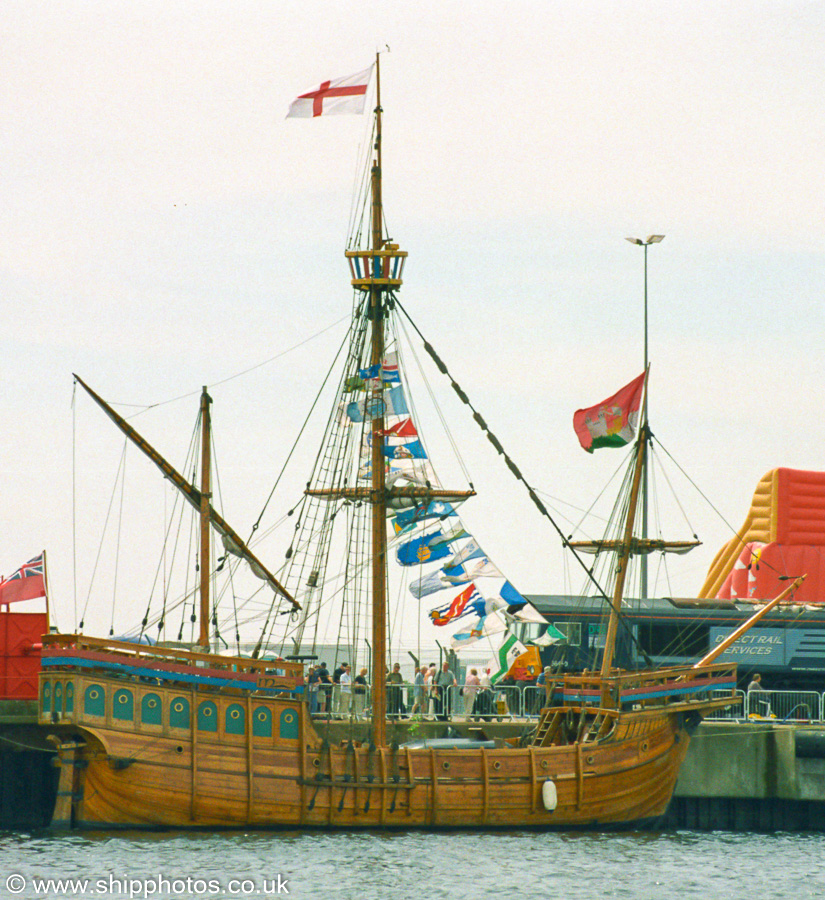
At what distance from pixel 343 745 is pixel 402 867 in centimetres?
571

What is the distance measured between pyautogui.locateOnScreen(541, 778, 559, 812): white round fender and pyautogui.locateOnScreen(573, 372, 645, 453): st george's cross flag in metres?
8.93

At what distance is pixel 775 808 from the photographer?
4497cm

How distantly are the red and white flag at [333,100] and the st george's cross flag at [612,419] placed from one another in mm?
9821

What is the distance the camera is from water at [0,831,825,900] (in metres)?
32.0

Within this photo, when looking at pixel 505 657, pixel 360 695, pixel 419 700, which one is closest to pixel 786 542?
pixel 505 657

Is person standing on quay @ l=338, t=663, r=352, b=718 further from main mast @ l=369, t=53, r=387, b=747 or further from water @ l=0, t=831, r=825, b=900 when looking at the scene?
water @ l=0, t=831, r=825, b=900

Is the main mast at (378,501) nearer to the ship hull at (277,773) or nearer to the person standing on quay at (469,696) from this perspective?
the ship hull at (277,773)

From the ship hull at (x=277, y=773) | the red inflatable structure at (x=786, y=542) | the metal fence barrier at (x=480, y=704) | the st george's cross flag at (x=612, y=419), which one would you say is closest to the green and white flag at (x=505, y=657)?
the metal fence barrier at (x=480, y=704)

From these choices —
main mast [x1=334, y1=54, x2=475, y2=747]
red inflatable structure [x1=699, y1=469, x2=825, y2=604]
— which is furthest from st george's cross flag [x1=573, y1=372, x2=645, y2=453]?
red inflatable structure [x1=699, y1=469, x2=825, y2=604]

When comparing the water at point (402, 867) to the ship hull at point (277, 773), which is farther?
the ship hull at point (277, 773)

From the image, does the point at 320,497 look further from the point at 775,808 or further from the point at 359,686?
the point at 775,808

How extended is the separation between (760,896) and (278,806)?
11770 millimetres

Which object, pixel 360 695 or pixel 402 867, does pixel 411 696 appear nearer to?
pixel 360 695

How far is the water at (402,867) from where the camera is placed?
32.0 metres
